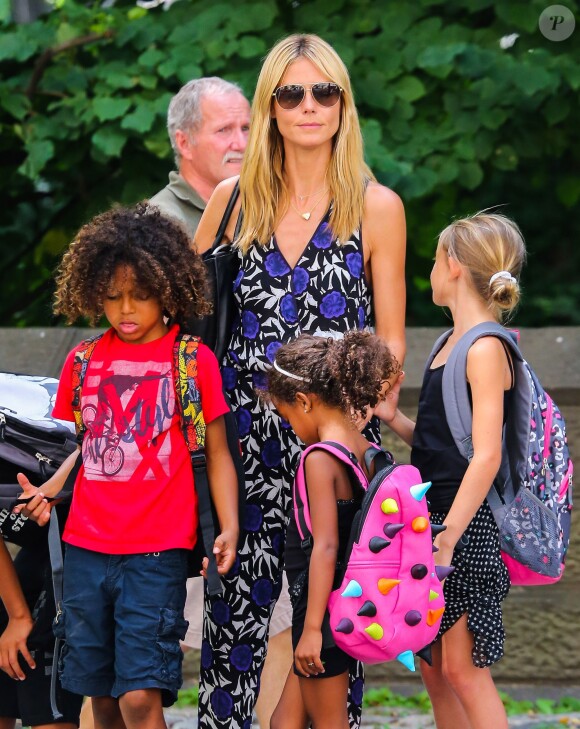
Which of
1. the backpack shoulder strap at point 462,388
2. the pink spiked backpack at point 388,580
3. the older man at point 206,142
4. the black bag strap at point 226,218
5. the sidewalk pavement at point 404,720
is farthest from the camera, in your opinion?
the sidewalk pavement at point 404,720

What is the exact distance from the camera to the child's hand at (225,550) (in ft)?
10.5

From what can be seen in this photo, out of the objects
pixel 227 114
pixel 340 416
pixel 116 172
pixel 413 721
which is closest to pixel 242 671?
pixel 340 416

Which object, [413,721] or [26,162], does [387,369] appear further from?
[26,162]

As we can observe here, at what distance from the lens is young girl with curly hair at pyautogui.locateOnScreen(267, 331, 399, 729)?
3066mm

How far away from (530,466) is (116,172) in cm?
257

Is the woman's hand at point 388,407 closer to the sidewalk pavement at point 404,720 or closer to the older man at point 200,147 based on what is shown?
the older man at point 200,147

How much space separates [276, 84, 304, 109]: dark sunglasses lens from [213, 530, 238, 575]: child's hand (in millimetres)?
1133

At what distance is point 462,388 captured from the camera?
3379mm

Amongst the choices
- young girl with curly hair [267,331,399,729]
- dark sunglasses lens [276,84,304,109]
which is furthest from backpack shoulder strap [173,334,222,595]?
dark sunglasses lens [276,84,304,109]

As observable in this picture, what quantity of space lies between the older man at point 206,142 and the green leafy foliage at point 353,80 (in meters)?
0.59

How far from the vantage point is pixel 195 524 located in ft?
10.6

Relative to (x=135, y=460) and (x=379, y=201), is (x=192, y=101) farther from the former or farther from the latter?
(x=135, y=460)

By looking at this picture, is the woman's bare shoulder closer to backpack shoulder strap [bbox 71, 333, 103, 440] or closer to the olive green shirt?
backpack shoulder strap [bbox 71, 333, 103, 440]

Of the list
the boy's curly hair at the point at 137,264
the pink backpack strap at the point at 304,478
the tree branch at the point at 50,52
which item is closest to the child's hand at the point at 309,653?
the pink backpack strap at the point at 304,478
